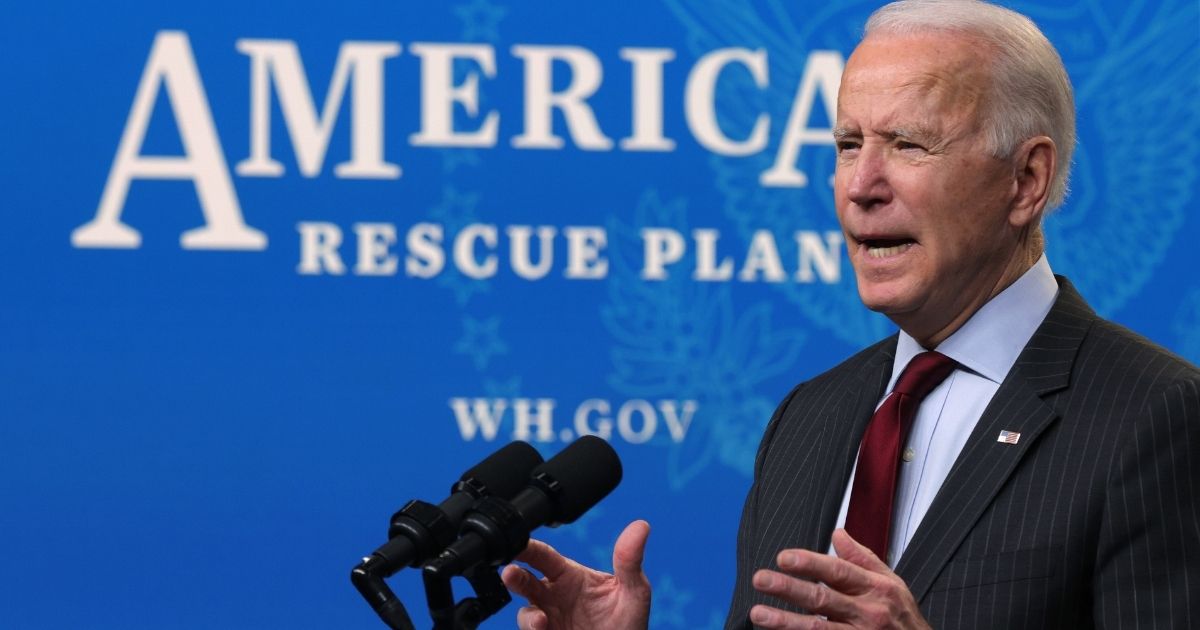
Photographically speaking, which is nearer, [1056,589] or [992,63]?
[1056,589]

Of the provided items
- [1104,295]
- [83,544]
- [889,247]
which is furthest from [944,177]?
[83,544]

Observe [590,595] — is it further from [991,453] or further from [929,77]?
[929,77]

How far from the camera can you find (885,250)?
1.80 meters

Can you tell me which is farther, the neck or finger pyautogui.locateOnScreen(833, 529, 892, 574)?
the neck

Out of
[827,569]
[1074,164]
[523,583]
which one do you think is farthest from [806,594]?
[1074,164]

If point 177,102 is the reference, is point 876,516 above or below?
below

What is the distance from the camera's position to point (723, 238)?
3008 millimetres

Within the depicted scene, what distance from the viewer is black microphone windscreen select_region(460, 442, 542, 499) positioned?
1479 mm

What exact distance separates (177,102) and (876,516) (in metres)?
1.81

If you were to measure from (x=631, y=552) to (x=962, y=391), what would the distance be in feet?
1.49

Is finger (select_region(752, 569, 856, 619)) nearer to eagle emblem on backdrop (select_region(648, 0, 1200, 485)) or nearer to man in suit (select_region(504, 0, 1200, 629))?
man in suit (select_region(504, 0, 1200, 629))

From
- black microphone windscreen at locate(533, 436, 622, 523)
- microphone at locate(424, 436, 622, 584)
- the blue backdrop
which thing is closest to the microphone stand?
microphone at locate(424, 436, 622, 584)

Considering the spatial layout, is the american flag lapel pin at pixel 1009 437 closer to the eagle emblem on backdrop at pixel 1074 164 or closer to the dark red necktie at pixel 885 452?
the dark red necktie at pixel 885 452

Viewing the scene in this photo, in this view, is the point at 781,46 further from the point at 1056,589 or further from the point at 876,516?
the point at 1056,589
